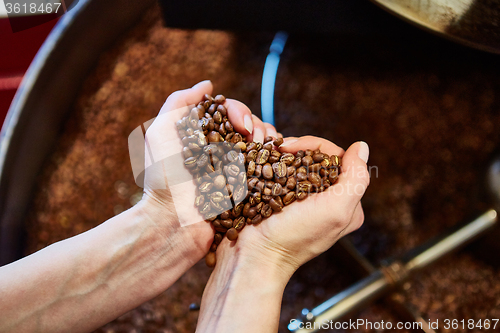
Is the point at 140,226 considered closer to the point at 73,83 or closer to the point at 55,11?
the point at 73,83

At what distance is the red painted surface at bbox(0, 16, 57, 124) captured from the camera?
1.15 metres

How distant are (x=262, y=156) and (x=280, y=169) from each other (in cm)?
7

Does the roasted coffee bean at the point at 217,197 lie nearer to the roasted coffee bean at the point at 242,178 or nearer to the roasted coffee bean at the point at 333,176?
the roasted coffee bean at the point at 242,178

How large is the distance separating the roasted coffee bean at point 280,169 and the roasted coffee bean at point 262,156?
0.03m

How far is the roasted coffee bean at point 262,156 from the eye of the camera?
90 cm

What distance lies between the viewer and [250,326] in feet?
2.67

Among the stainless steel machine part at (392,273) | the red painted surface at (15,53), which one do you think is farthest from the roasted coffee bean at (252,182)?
A: the red painted surface at (15,53)

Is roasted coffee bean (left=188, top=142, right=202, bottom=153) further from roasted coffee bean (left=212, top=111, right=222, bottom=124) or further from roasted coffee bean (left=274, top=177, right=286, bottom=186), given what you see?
roasted coffee bean (left=274, top=177, right=286, bottom=186)

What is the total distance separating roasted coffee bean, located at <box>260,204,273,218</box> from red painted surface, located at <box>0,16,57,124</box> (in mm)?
1073

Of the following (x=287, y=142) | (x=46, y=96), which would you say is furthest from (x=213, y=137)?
(x=46, y=96)

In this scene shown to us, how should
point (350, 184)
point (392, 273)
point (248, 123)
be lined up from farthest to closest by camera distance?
point (392, 273) < point (248, 123) < point (350, 184)

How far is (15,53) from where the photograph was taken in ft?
3.86

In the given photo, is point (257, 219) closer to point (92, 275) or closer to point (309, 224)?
point (309, 224)

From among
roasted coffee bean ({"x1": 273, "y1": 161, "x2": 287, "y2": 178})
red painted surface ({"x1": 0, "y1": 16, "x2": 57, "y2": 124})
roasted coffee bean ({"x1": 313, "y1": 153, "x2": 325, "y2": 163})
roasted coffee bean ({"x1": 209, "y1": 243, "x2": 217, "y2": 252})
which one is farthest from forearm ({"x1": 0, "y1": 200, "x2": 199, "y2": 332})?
red painted surface ({"x1": 0, "y1": 16, "x2": 57, "y2": 124})
